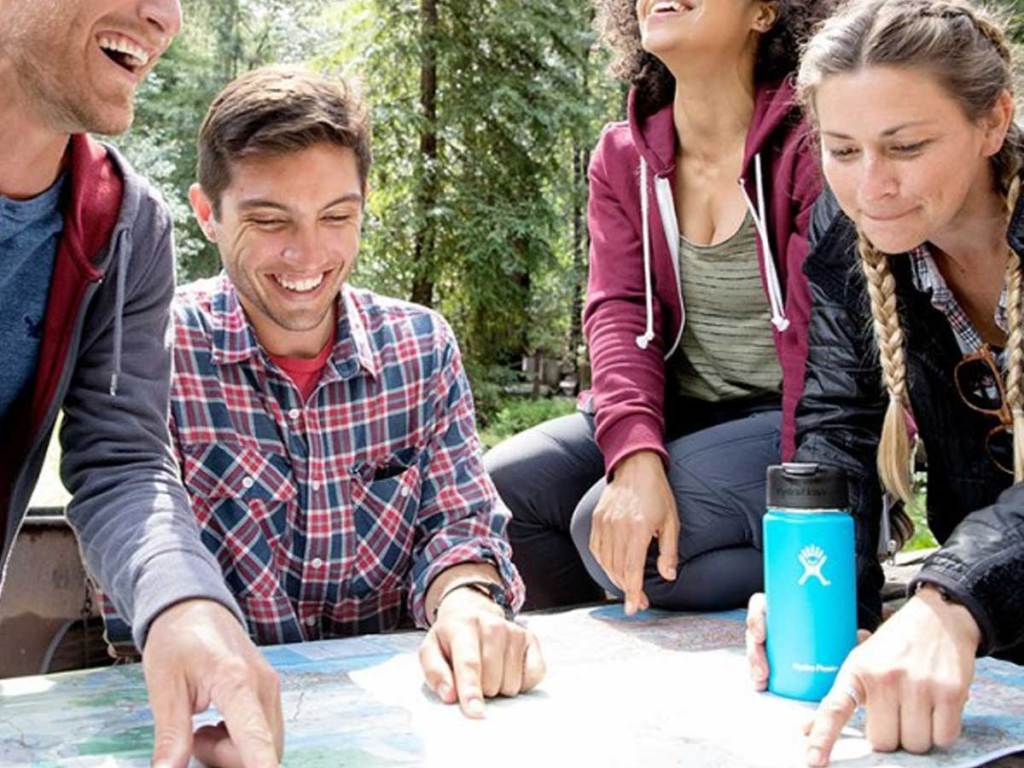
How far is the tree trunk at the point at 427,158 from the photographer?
913cm

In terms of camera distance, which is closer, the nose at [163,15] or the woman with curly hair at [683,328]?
the nose at [163,15]

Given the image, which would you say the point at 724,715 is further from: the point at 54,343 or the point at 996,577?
the point at 54,343

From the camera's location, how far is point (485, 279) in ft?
30.2

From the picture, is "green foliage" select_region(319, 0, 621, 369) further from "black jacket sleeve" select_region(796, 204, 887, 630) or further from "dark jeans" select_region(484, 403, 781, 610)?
"black jacket sleeve" select_region(796, 204, 887, 630)

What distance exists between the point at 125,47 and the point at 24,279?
15.7 inches

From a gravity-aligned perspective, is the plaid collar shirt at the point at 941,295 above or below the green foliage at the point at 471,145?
below

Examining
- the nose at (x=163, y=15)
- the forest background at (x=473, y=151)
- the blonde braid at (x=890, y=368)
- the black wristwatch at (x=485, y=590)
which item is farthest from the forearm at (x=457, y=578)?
the forest background at (x=473, y=151)

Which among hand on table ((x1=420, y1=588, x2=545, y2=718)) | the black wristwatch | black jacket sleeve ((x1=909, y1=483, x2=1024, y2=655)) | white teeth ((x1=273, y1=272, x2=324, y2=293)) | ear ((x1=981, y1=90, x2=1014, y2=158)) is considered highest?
ear ((x1=981, y1=90, x2=1014, y2=158))

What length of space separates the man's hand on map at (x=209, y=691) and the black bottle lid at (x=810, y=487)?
0.72 metres

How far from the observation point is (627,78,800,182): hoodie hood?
2758 millimetres

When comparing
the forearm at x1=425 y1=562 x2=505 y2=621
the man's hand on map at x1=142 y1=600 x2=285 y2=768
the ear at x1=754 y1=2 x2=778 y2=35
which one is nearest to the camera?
the man's hand on map at x1=142 y1=600 x2=285 y2=768

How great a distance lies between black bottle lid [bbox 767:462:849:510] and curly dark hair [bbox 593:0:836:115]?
4.13 feet

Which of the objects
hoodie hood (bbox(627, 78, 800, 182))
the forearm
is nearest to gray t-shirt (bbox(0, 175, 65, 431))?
the forearm

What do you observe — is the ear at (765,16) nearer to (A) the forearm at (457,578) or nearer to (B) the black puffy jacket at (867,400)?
(B) the black puffy jacket at (867,400)
